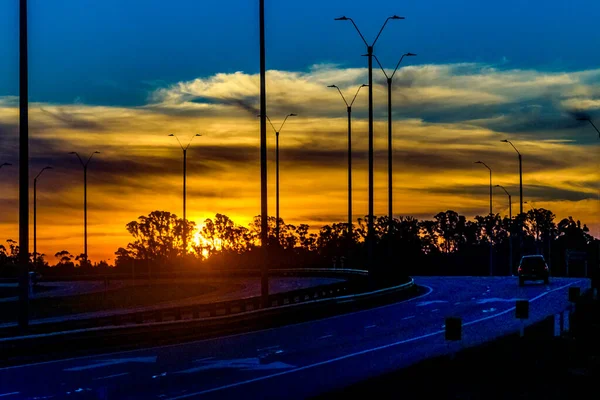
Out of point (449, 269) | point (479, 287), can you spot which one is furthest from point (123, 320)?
point (449, 269)

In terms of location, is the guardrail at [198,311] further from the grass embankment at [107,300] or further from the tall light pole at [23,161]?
the grass embankment at [107,300]

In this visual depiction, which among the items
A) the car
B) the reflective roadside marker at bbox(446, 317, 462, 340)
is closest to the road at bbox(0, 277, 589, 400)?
the reflective roadside marker at bbox(446, 317, 462, 340)

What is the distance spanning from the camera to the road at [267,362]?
66.7 feet

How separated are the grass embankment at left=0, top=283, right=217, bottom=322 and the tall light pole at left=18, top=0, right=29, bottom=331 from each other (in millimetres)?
26640

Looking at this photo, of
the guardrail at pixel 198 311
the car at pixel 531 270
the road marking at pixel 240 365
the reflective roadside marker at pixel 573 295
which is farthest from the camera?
the car at pixel 531 270

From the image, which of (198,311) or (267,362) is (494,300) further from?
(267,362)

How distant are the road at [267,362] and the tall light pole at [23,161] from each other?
237cm

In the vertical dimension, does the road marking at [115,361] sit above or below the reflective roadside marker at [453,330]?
below

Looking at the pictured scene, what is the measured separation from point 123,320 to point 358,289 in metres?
26.8

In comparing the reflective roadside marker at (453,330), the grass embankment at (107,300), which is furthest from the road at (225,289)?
the reflective roadside marker at (453,330)

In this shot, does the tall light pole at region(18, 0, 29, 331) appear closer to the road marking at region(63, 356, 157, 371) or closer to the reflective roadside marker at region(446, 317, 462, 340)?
the road marking at region(63, 356, 157, 371)

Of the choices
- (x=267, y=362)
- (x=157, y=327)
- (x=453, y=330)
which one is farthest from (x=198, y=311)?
(x=453, y=330)

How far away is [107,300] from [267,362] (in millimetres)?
44877

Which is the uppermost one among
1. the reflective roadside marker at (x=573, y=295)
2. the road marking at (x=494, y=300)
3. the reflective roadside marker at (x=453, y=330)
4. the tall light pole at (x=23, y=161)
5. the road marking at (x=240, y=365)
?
the tall light pole at (x=23, y=161)
